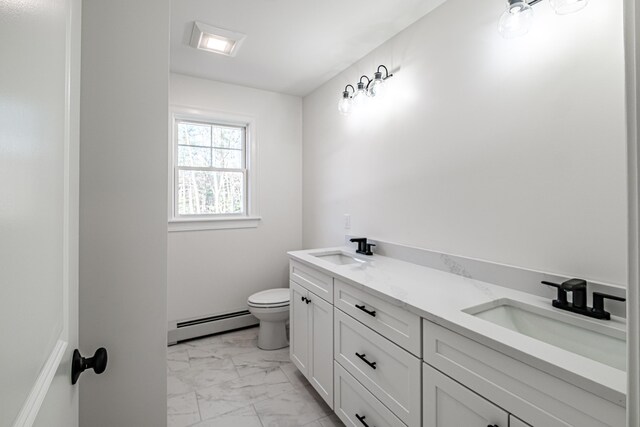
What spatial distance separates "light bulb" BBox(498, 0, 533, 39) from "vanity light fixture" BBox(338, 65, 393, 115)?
0.88 meters

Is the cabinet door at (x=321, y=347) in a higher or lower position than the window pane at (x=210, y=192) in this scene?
lower

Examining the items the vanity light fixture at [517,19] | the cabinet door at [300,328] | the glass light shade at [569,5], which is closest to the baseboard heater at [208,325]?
A: the cabinet door at [300,328]

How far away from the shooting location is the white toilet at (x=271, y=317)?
8.53ft

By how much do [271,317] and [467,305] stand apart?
1.84 m

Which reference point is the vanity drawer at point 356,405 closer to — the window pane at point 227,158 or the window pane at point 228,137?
the window pane at point 227,158

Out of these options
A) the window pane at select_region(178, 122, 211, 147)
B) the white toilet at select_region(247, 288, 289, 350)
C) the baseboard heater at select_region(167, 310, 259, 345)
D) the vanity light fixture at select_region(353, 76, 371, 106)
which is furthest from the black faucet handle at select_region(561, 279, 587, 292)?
the window pane at select_region(178, 122, 211, 147)

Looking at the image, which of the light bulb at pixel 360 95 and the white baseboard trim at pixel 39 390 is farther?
the light bulb at pixel 360 95

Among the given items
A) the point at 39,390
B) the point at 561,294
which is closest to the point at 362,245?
the point at 561,294

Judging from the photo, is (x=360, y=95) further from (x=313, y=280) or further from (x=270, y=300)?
(x=270, y=300)

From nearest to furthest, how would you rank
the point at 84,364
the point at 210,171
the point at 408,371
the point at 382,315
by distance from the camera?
the point at 84,364
the point at 408,371
the point at 382,315
the point at 210,171

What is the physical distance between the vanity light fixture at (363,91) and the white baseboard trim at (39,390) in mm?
2120

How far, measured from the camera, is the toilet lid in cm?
262

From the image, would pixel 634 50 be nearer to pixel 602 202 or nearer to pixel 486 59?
pixel 602 202

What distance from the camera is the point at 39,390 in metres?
0.44
